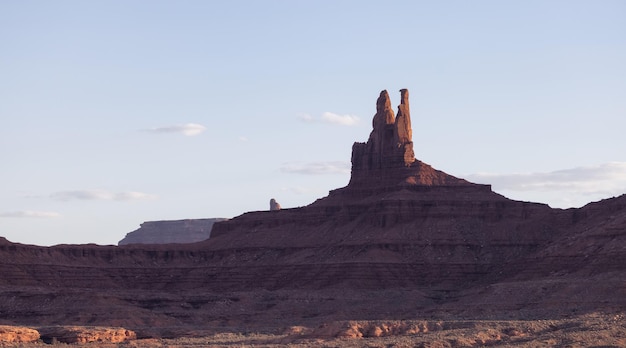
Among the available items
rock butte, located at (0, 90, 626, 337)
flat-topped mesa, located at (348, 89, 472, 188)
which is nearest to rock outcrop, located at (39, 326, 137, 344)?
rock butte, located at (0, 90, 626, 337)

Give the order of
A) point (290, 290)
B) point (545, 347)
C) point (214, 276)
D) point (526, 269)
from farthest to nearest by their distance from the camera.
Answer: point (214, 276) → point (290, 290) → point (526, 269) → point (545, 347)

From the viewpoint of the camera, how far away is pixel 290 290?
563 feet

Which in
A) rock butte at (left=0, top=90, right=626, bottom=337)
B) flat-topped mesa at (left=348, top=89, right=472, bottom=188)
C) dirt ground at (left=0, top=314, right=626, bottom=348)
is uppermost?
flat-topped mesa at (left=348, top=89, right=472, bottom=188)

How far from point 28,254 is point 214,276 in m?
18.7

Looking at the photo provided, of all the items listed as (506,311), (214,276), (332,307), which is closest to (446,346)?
(506,311)

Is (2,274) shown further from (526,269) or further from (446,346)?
(446,346)

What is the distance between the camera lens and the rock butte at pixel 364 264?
503 feet

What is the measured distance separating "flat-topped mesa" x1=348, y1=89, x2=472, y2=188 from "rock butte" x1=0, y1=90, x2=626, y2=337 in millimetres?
147

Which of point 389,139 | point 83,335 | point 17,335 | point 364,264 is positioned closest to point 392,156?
point 389,139

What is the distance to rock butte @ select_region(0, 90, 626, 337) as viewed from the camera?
153m

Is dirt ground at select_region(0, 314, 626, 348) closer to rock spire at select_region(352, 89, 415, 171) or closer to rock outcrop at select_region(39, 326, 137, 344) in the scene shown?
rock outcrop at select_region(39, 326, 137, 344)

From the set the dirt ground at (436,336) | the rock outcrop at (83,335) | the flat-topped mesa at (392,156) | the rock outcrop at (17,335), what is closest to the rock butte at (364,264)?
the flat-topped mesa at (392,156)

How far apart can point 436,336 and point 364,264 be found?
188 feet

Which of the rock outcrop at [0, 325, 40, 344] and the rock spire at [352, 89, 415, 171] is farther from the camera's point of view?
the rock spire at [352, 89, 415, 171]
